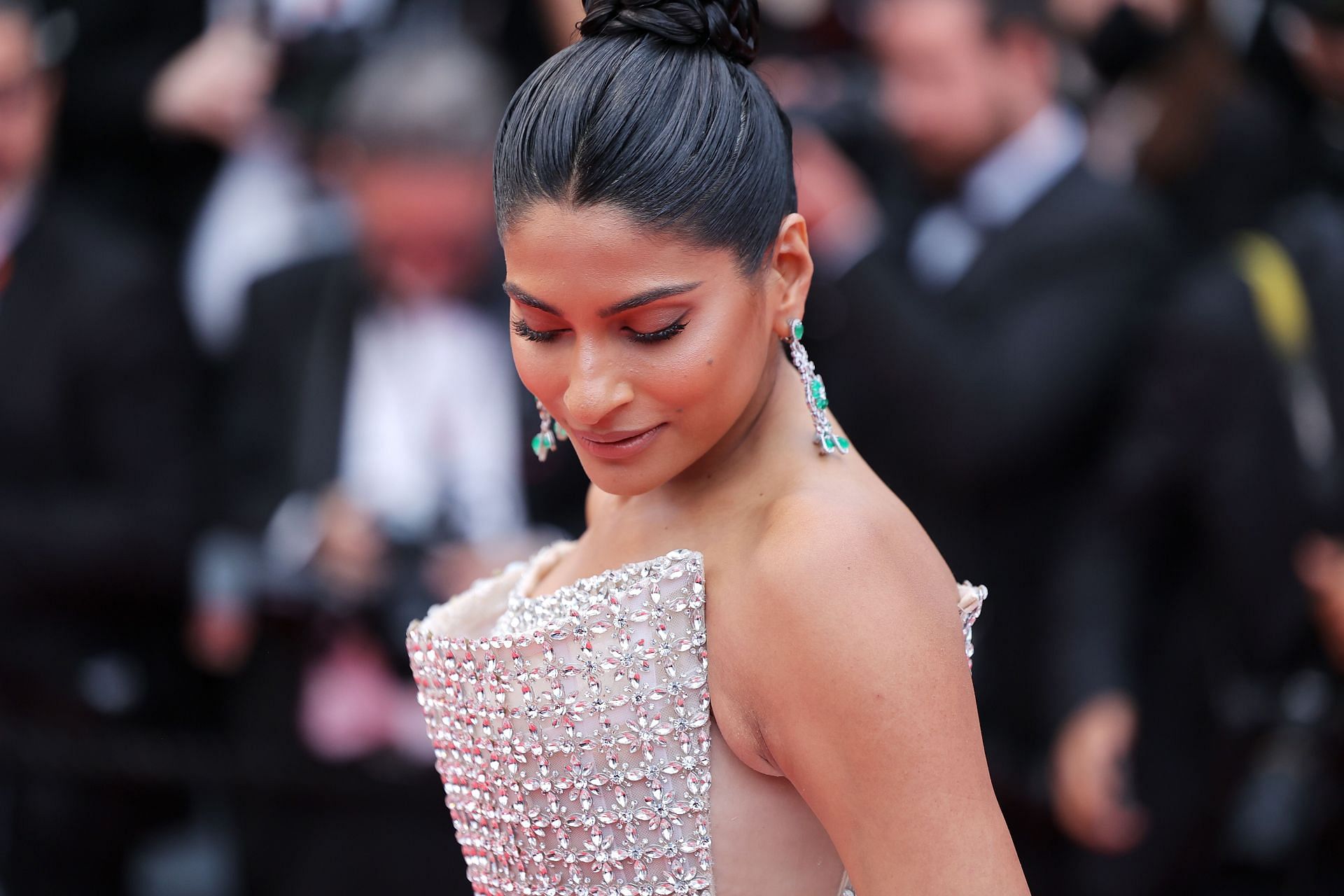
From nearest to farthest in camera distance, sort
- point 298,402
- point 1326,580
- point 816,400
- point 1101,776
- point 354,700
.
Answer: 1. point 816,400
2. point 1326,580
3. point 1101,776
4. point 354,700
5. point 298,402

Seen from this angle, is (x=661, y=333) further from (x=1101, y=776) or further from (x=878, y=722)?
(x=1101, y=776)

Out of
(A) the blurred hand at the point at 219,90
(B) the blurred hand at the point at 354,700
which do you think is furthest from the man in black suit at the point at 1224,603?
(A) the blurred hand at the point at 219,90

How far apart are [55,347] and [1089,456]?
2649mm

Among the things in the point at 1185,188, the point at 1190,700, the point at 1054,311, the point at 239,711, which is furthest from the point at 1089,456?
the point at 239,711

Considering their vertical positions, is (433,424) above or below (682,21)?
below

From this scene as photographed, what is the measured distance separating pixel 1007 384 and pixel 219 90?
97.6 inches

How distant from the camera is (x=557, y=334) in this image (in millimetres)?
1743

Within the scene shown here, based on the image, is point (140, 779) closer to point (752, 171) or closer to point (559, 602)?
point (559, 602)

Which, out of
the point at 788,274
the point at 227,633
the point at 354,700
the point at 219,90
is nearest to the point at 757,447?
the point at 788,274

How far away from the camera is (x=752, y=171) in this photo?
174cm

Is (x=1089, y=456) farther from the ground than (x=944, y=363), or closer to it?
closer to it

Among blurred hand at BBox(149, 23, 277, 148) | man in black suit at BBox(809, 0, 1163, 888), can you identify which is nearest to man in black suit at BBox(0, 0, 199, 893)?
blurred hand at BBox(149, 23, 277, 148)

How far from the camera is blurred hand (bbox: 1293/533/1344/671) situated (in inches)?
146

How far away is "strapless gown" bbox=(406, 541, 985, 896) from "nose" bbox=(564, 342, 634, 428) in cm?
18
